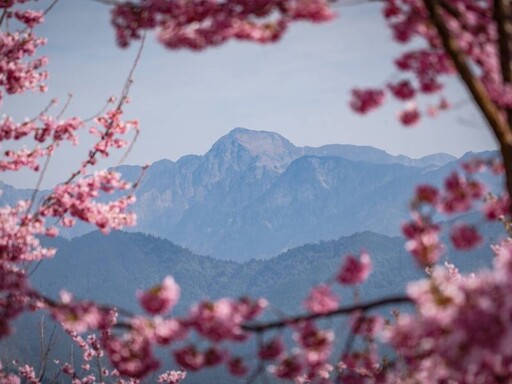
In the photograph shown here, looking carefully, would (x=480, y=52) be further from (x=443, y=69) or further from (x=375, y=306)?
(x=375, y=306)

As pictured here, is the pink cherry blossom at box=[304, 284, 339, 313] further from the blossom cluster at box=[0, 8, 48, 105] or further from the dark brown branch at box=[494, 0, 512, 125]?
the blossom cluster at box=[0, 8, 48, 105]

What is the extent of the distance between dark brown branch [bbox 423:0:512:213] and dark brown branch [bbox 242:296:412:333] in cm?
107

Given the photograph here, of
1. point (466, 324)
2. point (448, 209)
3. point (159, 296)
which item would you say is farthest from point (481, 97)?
point (159, 296)

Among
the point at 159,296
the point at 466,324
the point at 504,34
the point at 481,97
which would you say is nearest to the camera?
the point at 466,324

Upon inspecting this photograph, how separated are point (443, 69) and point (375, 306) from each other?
276cm

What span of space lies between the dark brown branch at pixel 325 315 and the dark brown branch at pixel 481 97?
1070mm

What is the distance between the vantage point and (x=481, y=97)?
3568 millimetres

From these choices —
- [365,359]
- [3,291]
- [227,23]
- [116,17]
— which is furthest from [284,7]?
[3,291]

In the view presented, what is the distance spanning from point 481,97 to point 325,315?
1.91 metres

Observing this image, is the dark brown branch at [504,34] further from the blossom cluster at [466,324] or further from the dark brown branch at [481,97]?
the blossom cluster at [466,324]

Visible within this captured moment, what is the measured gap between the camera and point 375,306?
3.58 m

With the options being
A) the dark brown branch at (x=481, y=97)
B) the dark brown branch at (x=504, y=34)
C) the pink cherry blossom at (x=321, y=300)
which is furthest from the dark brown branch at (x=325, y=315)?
the dark brown branch at (x=504, y=34)

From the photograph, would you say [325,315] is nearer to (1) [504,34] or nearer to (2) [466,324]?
(2) [466,324]

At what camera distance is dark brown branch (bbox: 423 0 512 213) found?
138 inches
